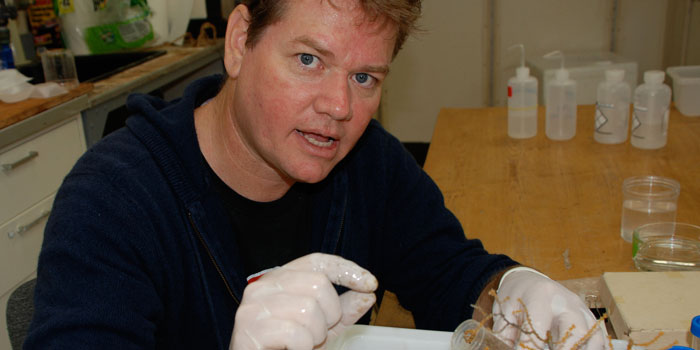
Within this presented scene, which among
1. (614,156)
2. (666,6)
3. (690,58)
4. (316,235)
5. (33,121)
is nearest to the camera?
(316,235)

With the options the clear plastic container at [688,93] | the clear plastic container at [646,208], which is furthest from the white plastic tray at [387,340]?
the clear plastic container at [688,93]

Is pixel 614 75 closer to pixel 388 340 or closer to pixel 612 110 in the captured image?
pixel 612 110

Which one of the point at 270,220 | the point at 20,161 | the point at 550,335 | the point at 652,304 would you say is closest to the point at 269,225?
the point at 270,220

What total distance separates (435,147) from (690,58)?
93.6 inches

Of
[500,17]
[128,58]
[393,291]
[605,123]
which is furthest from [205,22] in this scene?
[393,291]

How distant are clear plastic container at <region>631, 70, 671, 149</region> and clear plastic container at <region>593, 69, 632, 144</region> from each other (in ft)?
0.16

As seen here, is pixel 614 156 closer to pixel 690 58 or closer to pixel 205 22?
pixel 690 58

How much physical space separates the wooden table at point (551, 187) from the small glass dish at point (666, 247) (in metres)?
0.04

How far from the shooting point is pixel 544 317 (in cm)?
92

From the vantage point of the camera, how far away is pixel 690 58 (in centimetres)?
352

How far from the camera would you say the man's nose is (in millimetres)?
939

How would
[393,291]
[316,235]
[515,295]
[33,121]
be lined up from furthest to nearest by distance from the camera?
[33,121] < [393,291] < [316,235] < [515,295]

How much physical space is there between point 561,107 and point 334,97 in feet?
4.07

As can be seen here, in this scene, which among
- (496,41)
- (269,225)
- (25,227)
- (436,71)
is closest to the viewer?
(269,225)
